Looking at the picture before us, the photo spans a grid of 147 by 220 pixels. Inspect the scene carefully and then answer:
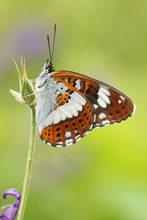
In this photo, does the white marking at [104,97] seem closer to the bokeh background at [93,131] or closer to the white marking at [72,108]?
the white marking at [72,108]

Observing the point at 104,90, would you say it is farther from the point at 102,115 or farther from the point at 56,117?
the point at 56,117

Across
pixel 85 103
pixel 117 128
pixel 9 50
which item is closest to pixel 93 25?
pixel 9 50

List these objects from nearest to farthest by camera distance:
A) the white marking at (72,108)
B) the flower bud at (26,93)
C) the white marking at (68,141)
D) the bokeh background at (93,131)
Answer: the flower bud at (26,93) → the white marking at (68,141) → the white marking at (72,108) → the bokeh background at (93,131)

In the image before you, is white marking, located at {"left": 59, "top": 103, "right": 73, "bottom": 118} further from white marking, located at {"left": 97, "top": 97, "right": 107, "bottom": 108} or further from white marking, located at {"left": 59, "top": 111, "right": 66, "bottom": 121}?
white marking, located at {"left": 97, "top": 97, "right": 107, "bottom": 108}

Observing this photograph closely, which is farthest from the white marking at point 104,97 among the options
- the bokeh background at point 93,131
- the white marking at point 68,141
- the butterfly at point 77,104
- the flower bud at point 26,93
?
the bokeh background at point 93,131

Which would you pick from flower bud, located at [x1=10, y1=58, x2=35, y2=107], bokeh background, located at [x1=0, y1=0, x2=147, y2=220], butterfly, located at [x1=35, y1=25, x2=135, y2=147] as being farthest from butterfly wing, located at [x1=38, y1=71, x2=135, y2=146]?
bokeh background, located at [x1=0, y1=0, x2=147, y2=220]

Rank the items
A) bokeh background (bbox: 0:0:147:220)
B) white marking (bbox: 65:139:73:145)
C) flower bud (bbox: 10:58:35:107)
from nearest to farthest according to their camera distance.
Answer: flower bud (bbox: 10:58:35:107) → white marking (bbox: 65:139:73:145) → bokeh background (bbox: 0:0:147:220)

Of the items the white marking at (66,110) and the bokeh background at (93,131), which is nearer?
the white marking at (66,110)
